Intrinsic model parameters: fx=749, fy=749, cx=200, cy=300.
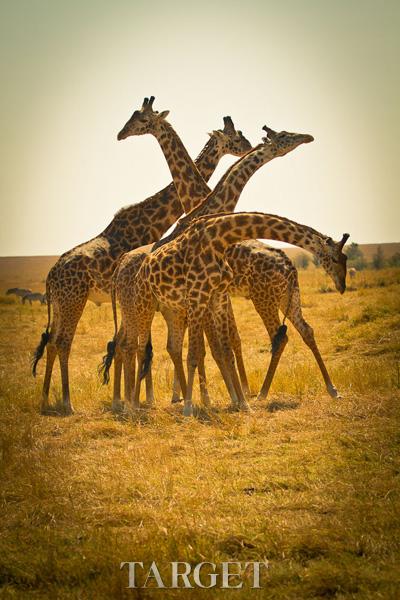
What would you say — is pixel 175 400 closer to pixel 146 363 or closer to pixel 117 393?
pixel 117 393

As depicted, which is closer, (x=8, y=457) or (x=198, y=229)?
(x=8, y=457)

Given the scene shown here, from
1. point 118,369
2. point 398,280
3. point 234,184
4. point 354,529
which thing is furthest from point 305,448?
point 398,280

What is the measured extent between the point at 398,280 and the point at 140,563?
22063 millimetres

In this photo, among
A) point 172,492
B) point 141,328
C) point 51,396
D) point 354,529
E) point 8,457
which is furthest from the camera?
point 51,396

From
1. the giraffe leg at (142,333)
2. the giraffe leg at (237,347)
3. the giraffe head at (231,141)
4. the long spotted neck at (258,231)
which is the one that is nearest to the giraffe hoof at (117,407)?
the giraffe leg at (142,333)

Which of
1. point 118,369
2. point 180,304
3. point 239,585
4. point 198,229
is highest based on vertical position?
point 198,229

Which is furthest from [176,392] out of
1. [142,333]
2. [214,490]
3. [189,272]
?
[214,490]

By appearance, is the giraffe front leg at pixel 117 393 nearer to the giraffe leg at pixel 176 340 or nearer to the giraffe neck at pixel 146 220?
the giraffe leg at pixel 176 340

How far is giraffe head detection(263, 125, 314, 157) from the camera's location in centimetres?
1001

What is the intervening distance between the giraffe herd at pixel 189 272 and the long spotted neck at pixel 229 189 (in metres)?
0.01

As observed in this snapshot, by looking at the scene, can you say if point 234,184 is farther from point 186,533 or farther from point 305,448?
point 186,533

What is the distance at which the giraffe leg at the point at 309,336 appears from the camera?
29.3ft

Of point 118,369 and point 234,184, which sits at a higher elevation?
point 234,184

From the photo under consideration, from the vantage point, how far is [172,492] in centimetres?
567
